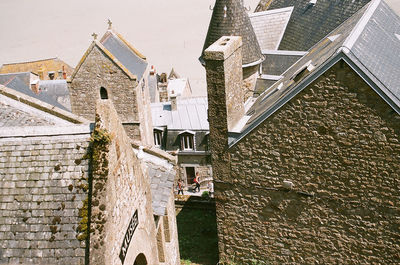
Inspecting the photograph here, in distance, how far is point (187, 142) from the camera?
2578cm

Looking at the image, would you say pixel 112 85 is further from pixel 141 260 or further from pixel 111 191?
pixel 111 191

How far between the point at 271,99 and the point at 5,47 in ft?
169

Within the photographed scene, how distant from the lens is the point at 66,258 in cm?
652

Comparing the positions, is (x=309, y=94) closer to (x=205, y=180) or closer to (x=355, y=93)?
(x=355, y=93)

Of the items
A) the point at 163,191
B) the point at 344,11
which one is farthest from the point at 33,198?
the point at 344,11

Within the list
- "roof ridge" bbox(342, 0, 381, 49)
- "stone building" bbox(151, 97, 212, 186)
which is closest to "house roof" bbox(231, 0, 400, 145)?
"roof ridge" bbox(342, 0, 381, 49)

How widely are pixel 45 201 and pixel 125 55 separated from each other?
48.2ft

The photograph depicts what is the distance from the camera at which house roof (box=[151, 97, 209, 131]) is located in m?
25.8

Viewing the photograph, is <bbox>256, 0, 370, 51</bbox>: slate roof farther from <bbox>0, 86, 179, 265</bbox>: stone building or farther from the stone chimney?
<bbox>0, 86, 179, 265</bbox>: stone building

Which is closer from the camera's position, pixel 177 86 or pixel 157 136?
pixel 157 136

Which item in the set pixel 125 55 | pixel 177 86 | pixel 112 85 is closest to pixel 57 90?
pixel 177 86

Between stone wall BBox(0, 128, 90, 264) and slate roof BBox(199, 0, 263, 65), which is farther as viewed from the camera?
slate roof BBox(199, 0, 263, 65)

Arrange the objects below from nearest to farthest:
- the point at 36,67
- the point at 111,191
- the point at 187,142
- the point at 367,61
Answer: the point at 111,191
the point at 367,61
the point at 187,142
the point at 36,67

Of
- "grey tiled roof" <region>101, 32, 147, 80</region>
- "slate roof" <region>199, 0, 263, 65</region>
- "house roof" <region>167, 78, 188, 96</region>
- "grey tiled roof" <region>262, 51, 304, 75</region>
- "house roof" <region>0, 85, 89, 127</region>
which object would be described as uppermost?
"house roof" <region>167, 78, 188, 96</region>
